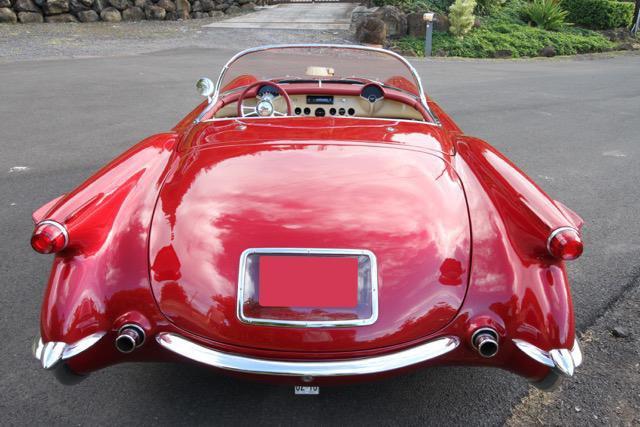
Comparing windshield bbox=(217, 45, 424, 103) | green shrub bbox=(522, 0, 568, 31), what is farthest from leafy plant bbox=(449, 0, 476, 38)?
windshield bbox=(217, 45, 424, 103)

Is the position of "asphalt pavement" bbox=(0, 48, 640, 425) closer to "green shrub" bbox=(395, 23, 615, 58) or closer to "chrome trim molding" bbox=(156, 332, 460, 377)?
A: "chrome trim molding" bbox=(156, 332, 460, 377)

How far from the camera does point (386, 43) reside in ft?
43.8

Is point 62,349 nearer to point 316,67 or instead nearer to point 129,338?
point 129,338

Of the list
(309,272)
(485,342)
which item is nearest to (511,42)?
(485,342)

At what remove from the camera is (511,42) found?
14.4m

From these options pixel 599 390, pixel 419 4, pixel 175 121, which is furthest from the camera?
pixel 419 4

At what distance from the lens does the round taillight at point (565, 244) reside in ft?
5.74

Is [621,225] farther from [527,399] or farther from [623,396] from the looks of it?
[527,399]

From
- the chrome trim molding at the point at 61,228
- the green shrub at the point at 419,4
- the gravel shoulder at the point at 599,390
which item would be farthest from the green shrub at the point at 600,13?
the chrome trim molding at the point at 61,228

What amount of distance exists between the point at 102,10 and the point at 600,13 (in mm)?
15950

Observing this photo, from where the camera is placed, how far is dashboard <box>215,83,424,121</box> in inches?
120

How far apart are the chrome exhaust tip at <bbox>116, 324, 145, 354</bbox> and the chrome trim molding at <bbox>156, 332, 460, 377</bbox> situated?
2.5 inches

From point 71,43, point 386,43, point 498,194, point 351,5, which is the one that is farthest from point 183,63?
point 351,5

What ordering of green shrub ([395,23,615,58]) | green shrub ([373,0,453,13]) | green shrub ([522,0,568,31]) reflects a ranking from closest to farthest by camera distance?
1. green shrub ([395,23,615,58])
2. green shrub ([373,0,453,13])
3. green shrub ([522,0,568,31])
